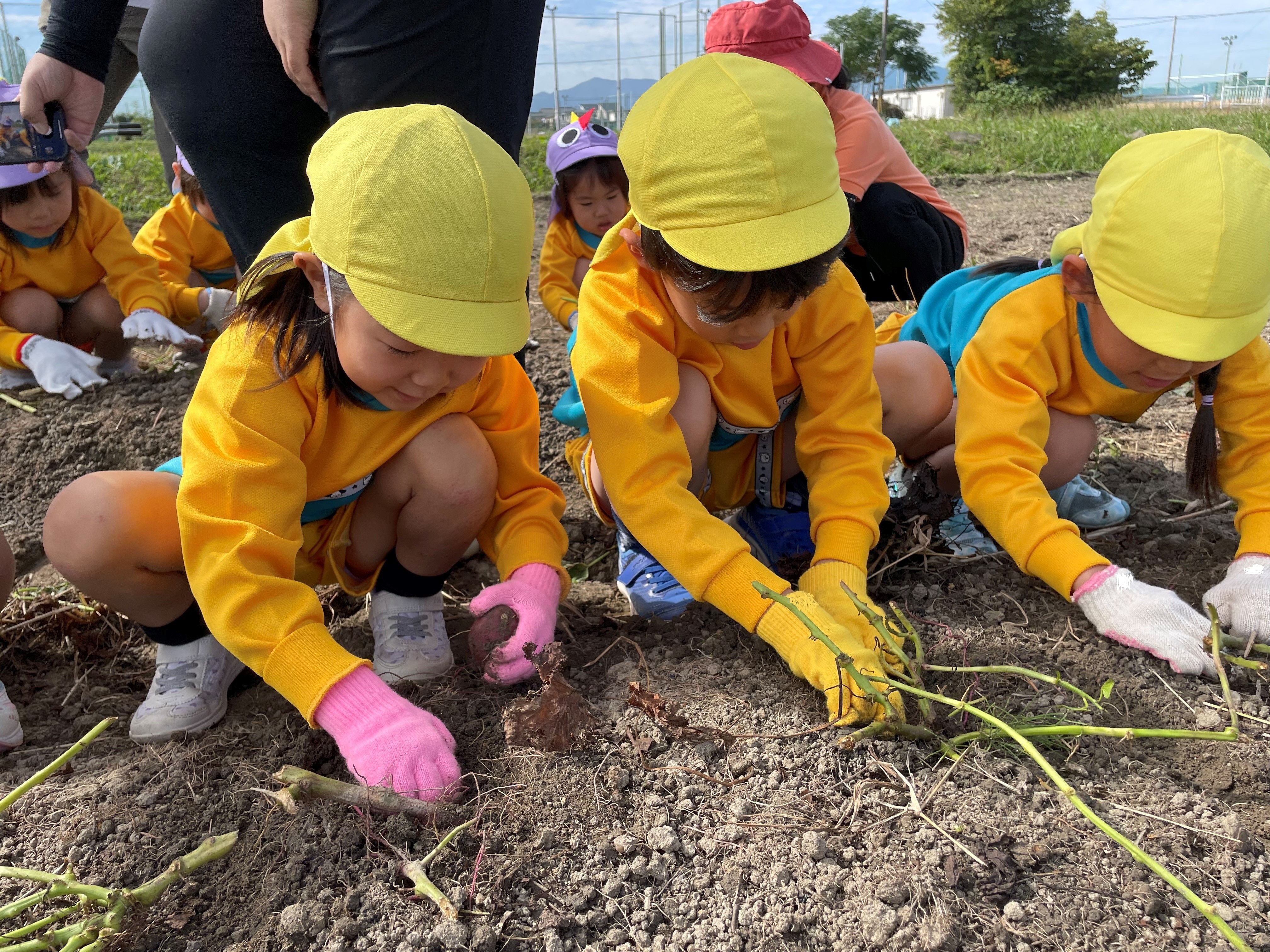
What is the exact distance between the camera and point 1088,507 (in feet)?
7.05

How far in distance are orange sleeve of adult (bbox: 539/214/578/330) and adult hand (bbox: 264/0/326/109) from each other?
200 cm

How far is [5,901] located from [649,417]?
43.4 inches

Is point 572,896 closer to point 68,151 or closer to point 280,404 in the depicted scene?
point 280,404

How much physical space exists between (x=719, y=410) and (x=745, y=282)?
1.35 feet

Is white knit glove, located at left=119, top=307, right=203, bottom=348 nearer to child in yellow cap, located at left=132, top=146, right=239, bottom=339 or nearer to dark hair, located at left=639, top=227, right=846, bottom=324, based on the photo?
child in yellow cap, located at left=132, top=146, right=239, bottom=339

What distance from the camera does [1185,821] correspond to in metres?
1.21

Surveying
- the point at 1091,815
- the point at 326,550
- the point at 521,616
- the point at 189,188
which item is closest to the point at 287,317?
the point at 326,550

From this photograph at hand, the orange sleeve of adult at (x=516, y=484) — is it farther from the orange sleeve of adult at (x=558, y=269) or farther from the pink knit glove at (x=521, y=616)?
the orange sleeve of adult at (x=558, y=269)

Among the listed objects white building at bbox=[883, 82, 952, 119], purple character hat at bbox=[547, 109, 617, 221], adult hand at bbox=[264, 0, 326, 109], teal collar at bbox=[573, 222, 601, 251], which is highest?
adult hand at bbox=[264, 0, 326, 109]

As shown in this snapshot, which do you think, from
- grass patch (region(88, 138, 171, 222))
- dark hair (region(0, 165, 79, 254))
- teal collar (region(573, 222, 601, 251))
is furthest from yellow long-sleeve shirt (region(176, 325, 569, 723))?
grass patch (region(88, 138, 171, 222))

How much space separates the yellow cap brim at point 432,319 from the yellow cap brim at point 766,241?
360mm

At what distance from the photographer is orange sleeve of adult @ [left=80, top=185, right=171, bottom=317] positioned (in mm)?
3506

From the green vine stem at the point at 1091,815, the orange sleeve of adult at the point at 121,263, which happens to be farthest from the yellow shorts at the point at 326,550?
the orange sleeve of adult at the point at 121,263

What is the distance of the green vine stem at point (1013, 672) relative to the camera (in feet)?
4.26
